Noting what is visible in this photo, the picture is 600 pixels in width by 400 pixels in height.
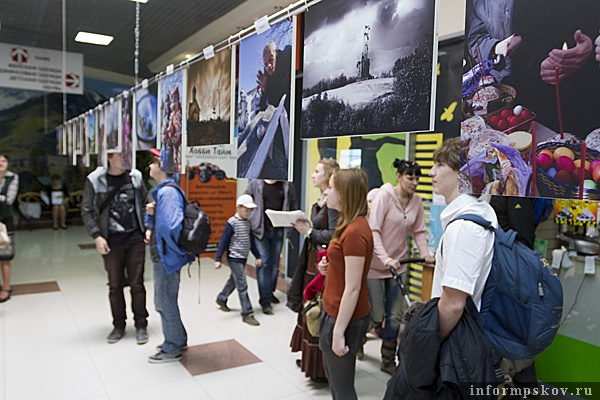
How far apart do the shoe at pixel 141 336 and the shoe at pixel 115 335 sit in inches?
5.4

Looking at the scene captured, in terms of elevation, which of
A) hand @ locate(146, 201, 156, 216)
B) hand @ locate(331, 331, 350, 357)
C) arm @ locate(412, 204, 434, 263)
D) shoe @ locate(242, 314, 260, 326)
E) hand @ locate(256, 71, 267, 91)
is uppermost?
hand @ locate(256, 71, 267, 91)

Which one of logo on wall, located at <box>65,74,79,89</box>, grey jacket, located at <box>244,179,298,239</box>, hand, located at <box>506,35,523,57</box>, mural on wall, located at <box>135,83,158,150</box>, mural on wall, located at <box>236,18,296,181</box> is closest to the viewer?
hand, located at <box>506,35,523,57</box>

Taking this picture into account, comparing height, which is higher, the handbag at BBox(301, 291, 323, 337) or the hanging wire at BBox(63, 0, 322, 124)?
the hanging wire at BBox(63, 0, 322, 124)

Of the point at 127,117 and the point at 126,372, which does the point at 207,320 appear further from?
the point at 127,117

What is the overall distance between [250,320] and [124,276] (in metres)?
1.36

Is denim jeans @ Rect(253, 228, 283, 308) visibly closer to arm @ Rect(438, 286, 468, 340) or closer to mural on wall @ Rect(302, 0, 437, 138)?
mural on wall @ Rect(302, 0, 437, 138)

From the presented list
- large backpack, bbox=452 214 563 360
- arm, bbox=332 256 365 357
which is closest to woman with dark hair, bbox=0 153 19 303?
arm, bbox=332 256 365 357

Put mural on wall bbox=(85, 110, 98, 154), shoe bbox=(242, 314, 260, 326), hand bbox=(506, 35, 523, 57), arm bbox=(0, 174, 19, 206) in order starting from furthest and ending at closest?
mural on wall bbox=(85, 110, 98, 154) → arm bbox=(0, 174, 19, 206) → shoe bbox=(242, 314, 260, 326) → hand bbox=(506, 35, 523, 57)

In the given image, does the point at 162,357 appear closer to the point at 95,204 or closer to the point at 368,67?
the point at 95,204

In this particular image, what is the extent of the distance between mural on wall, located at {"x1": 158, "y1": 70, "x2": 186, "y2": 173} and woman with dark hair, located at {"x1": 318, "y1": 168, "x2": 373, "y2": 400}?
5.65 feet

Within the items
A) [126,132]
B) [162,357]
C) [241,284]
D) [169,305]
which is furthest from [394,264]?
[126,132]

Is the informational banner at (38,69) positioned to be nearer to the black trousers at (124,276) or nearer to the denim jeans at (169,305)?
the black trousers at (124,276)

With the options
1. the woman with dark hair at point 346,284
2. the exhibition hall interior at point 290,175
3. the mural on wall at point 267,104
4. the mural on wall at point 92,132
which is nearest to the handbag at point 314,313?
the exhibition hall interior at point 290,175

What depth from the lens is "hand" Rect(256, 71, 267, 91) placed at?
2.48 m
